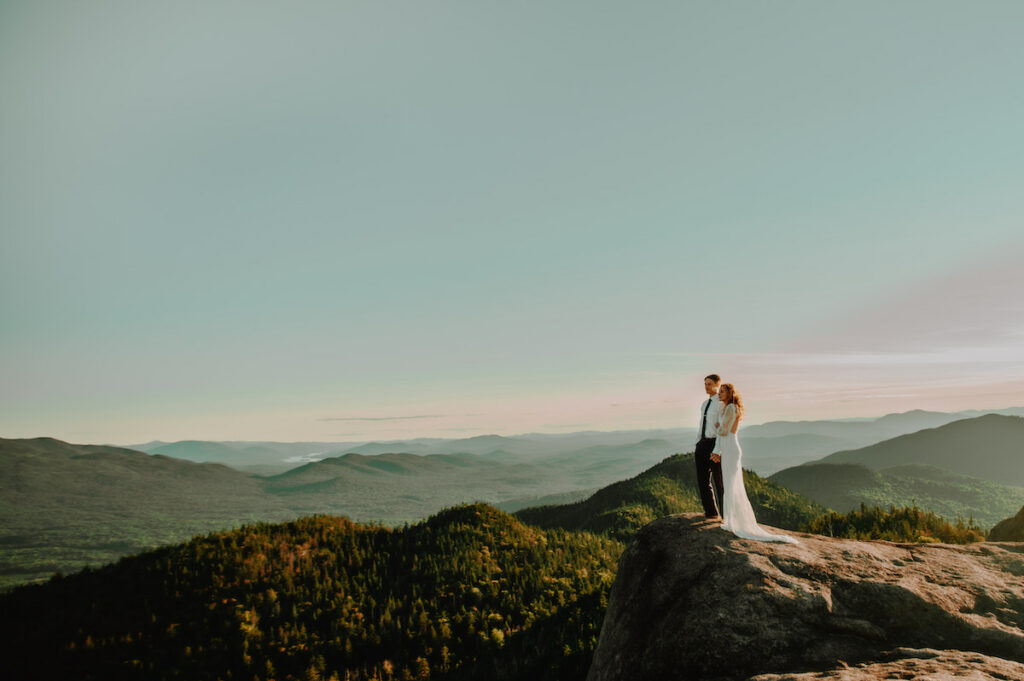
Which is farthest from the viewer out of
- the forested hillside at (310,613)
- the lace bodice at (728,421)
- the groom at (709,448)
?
the forested hillside at (310,613)

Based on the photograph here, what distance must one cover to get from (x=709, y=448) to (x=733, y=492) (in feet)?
5.28

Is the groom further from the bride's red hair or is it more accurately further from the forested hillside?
the forested hillside

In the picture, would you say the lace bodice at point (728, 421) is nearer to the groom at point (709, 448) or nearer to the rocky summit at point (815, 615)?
the groom at point (709, 448)

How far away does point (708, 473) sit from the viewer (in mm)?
14672

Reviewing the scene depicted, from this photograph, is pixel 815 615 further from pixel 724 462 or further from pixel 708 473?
pixel 708 473

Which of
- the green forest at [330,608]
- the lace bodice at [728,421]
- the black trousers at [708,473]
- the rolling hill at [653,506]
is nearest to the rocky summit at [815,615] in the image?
the black trousers at [708,473]

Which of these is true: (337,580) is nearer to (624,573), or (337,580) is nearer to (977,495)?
(624,573)

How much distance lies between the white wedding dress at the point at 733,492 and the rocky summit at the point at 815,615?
0.35 metres

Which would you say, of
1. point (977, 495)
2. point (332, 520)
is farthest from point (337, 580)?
point (977, 495)

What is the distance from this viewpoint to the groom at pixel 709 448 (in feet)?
46.7

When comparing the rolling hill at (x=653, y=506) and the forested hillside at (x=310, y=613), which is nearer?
the forested hillside at (x=310, y=613)

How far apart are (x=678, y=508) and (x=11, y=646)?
220ft

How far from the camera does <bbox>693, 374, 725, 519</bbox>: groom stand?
1423 cm

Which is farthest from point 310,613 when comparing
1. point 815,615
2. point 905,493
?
point 905,493
